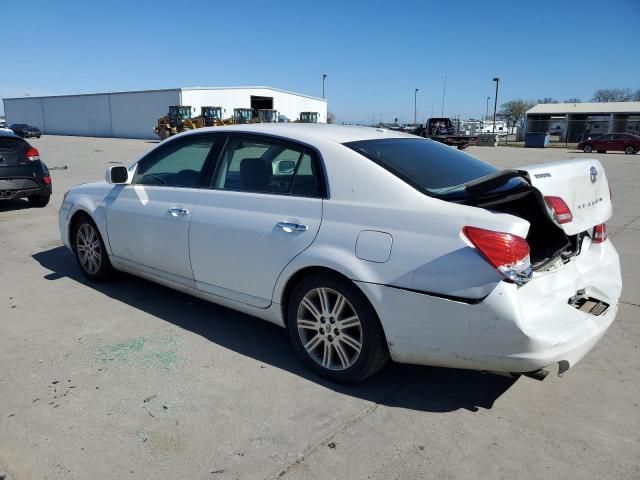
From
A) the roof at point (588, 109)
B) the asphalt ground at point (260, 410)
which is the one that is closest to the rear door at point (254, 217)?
the asphalt ground at point (260, 410)

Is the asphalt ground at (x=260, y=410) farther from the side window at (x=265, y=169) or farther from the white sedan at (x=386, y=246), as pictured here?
the side window at (x=265, y=169)

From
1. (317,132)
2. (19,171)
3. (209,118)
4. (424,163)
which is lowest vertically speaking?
(19,171)

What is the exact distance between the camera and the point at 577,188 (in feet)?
9.53

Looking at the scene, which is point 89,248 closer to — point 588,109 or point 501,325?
point 501,325

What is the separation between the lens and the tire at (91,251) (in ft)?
16.2

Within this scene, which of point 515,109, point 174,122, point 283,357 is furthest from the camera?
point 515,109

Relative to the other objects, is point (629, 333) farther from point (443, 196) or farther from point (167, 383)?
point (167, 383)

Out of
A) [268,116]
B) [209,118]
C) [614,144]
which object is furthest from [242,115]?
[614,144]

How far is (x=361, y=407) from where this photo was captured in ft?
9.89

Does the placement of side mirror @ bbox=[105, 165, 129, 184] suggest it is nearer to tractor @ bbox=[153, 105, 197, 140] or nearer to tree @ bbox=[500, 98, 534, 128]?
tractor @ bbox=[153, 105, 197, 140]

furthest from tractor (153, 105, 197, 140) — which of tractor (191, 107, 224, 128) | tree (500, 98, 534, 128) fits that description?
tree (500, 98, 534, 128)

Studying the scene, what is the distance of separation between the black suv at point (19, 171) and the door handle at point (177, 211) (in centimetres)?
596

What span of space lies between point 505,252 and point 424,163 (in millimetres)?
1077

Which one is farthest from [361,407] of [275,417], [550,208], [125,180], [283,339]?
[125,180]
